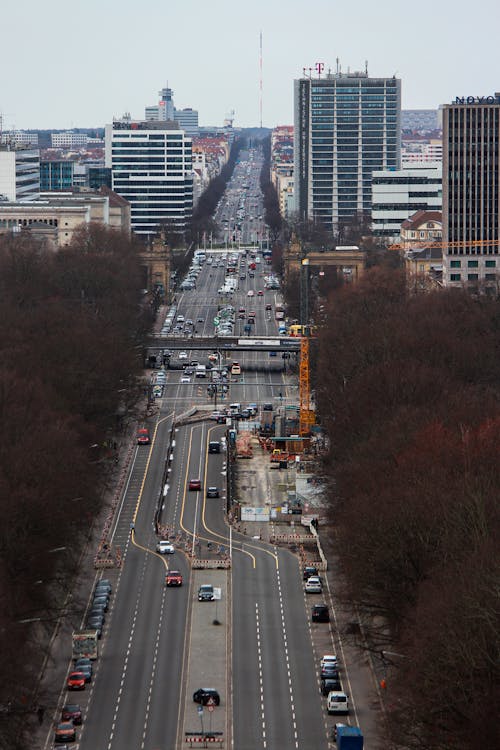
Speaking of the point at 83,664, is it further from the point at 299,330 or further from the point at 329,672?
the point at 299,330

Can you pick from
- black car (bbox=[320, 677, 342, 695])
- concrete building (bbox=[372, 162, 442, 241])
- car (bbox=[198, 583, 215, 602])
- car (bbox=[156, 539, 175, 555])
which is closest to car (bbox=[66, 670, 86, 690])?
black car (bbox=[320, 677, 342, 695])

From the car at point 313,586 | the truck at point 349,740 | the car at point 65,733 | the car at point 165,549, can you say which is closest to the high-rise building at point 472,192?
the car at point 165,549

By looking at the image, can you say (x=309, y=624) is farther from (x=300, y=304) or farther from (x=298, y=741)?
(x=300, y=304)

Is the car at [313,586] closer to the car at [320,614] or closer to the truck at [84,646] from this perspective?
the car at [320,614]

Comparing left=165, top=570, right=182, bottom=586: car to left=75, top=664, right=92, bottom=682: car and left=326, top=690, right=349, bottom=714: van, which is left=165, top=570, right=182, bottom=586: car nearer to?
left=75, top=664, right=92, bottom=682: car

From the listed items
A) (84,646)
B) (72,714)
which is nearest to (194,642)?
(84,646)

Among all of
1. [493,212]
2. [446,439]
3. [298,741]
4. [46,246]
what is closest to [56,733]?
[298,741]
